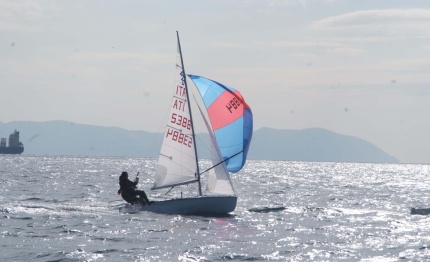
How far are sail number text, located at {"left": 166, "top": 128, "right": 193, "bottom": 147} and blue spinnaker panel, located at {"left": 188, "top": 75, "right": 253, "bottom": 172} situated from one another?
5.29 ft

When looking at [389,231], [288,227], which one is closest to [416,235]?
[389,231]

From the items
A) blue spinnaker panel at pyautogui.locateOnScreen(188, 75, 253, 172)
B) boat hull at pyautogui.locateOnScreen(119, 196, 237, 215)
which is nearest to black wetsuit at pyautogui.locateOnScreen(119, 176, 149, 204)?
boat hull at pyautogui.locateOnScreen(119, 196, 237, 215)

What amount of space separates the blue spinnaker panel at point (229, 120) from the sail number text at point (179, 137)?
5.29ft

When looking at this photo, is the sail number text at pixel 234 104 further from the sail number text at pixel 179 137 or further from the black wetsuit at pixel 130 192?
the black wetsuit at pixel 130 192

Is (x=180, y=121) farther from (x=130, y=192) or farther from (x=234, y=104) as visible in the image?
(x=130, y=192)

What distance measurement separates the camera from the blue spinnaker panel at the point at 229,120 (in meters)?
34.4

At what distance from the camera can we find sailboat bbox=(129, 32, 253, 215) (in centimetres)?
3450

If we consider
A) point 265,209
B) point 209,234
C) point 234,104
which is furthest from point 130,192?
point 265,209

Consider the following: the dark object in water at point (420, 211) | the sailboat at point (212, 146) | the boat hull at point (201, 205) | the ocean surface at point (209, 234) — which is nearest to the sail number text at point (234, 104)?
the sailboat at point (212, 146)

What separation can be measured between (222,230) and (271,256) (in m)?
6.14

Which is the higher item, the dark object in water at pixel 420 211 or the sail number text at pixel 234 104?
the sail number text at pixel 234 104

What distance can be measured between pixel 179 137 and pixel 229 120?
109 inches

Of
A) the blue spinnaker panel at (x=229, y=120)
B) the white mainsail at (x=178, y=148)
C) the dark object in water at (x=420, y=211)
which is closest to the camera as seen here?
the blue spinnaker panel at (x=229, y=120)

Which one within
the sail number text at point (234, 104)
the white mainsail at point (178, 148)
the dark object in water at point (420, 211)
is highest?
the sail number text at point (234, 104)
